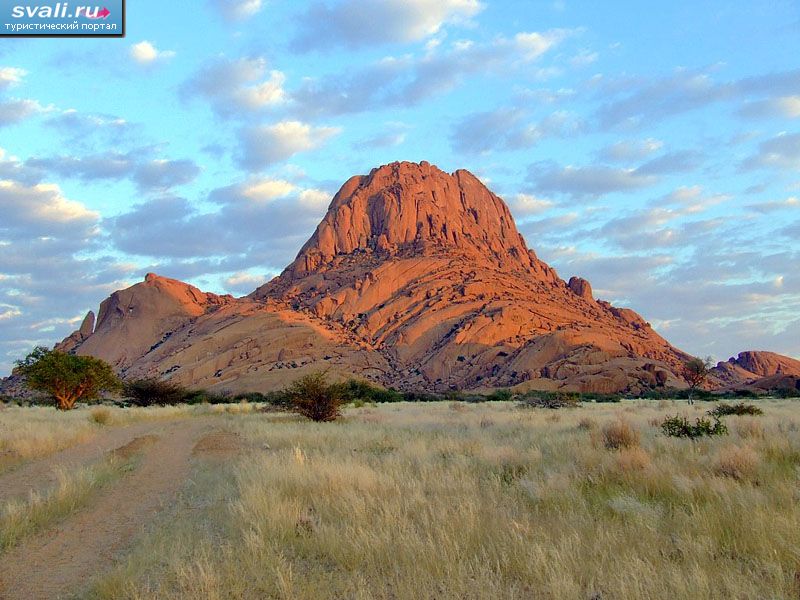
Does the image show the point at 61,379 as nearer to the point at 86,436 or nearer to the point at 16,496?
the point at 86,436

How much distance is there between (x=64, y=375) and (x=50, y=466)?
105ft

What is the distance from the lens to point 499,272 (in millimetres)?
153250

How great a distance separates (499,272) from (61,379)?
12321 cm

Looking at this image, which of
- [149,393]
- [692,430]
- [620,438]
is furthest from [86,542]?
[149,393]

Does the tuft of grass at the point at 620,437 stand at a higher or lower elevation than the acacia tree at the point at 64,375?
lower

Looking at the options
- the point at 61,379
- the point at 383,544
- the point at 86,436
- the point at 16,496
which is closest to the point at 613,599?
the point at 383,544

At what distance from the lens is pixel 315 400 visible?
86.1 feet

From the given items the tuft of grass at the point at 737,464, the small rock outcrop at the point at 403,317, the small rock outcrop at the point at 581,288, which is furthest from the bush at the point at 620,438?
the small rock outcrop at the point at 581,288

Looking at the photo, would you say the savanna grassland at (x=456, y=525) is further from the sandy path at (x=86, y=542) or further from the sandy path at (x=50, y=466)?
the sandy path at (x=50, y=466)

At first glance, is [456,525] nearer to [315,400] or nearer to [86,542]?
[86,542]

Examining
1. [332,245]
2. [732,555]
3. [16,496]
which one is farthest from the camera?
[332,245]

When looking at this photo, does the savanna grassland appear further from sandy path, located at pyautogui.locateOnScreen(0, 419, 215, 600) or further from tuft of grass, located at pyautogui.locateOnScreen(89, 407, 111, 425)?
tuft of grass, located at pyautogui.locateOnScreen(89, 407, 111, 425)

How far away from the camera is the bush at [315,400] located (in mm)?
25969

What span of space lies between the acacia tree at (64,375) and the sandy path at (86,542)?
111ft
